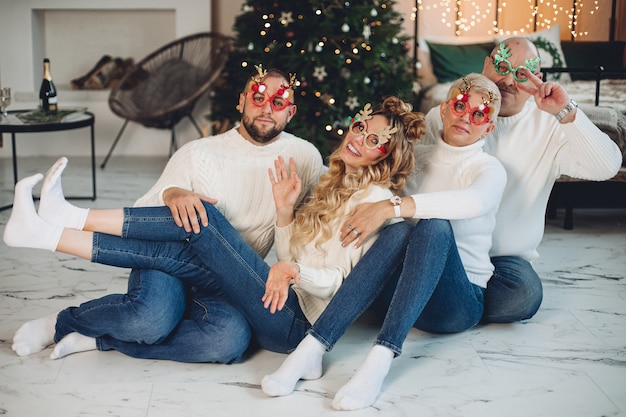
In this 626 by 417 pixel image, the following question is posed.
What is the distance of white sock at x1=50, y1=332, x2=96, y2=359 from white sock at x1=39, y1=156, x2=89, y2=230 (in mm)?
337

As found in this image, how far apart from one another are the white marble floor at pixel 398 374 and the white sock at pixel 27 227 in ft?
1.17

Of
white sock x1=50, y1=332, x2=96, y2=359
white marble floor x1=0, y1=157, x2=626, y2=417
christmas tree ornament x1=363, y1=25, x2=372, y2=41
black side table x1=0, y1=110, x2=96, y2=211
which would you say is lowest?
white marble floor x1=0, y1=157, x2=626, y2=417

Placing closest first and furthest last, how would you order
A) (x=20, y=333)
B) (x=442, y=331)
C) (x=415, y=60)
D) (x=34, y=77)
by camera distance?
1. (x=20, y=333)
2. (x=442, y=331)
3. (x=415, y=60)
4. (x=34, y=77)

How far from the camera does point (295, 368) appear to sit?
2250mm

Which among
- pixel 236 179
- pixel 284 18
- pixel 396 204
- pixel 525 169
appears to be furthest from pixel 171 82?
pixel 396 204

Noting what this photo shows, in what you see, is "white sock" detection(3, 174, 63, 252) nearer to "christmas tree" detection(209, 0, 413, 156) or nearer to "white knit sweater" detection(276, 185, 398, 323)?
"white knit sweater" detection(276, 185, 398, 323)

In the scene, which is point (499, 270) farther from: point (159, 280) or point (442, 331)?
point (159, 280)

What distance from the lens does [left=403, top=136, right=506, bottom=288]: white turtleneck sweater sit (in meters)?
2.45

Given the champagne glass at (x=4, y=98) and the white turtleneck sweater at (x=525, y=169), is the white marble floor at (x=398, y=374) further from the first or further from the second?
the champagne glass at (x=4, y=98)

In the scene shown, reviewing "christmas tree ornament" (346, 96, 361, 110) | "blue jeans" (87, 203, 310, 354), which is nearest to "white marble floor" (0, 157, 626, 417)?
"blue jeans" (87, 203, 310, 354)

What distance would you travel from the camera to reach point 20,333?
8.16 feet

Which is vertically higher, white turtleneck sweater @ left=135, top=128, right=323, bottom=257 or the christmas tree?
the christmas tree

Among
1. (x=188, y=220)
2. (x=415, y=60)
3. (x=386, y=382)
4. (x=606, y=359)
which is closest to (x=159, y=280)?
(x=188, y=220)

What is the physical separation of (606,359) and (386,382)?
0.71m
